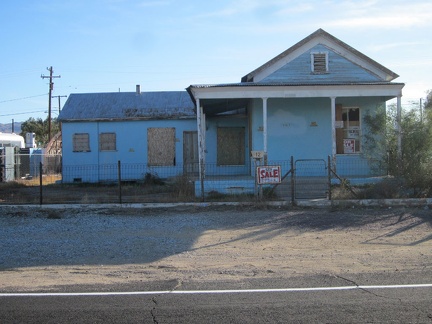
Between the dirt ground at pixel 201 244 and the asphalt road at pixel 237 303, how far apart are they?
618 mm

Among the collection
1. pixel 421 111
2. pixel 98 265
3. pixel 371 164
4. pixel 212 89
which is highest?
pixel 212 89

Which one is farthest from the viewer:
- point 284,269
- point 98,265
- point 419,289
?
point 98,265

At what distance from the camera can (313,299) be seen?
19.6 feet

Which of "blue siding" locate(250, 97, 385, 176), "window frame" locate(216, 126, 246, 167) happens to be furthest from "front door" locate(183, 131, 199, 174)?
"blue siding" locate(250, 97, 385, 176)

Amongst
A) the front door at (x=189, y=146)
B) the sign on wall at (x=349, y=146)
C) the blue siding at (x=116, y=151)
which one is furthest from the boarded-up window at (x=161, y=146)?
the sign on wall at (x=349, y=146)

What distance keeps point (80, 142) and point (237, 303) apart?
62.9ft

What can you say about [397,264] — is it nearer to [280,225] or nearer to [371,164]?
[280,225]

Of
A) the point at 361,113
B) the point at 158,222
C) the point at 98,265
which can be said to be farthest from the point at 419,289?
the point at 361,113

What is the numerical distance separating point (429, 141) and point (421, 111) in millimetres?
1154

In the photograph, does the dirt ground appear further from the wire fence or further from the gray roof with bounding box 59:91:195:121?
the gray roof with bounding box 59:91:195:121

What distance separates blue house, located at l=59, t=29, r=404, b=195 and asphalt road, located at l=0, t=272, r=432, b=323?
7.99m

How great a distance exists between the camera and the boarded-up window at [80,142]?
2345cm

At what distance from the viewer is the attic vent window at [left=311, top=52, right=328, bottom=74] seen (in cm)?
1873

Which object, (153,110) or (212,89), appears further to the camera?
(153,110)
